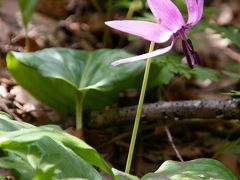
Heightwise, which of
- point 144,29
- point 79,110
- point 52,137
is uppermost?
point 144,29

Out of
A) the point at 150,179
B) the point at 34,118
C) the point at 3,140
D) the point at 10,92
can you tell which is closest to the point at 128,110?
the point at 34,118

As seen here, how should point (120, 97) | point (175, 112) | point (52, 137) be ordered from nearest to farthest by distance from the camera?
point (52, 137), point (175, 112), point (120, 97)

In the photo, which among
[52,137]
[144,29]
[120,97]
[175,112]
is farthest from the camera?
[120,97]

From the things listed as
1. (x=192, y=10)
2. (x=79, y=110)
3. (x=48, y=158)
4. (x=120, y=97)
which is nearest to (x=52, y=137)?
(x=48, y=158)

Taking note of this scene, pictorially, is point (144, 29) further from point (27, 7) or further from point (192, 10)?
point (27, 7)

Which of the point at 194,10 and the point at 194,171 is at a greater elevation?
the point at 194,10

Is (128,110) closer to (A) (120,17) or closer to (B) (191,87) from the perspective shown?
(B) (191,87)

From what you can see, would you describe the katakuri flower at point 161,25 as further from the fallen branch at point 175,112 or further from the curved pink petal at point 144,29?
the fallen branch at point 175,112
